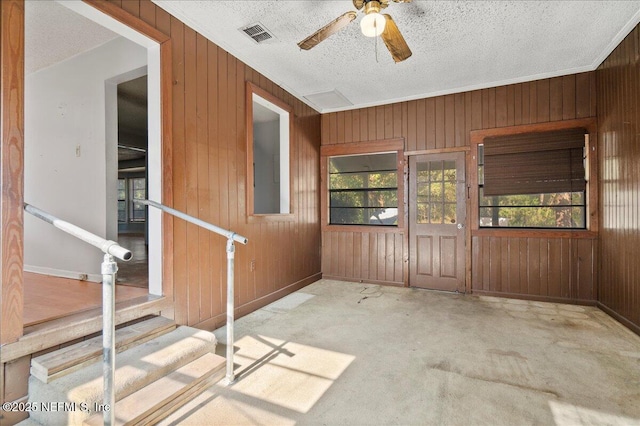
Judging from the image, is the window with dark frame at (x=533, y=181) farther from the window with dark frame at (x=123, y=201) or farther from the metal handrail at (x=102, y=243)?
the window with dark frame at (x=123, y=201)

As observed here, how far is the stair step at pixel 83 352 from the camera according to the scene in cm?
172

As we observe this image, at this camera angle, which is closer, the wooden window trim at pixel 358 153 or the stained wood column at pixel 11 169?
the stained wood column at pixel 11 169

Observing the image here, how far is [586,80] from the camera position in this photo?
394 centimetres

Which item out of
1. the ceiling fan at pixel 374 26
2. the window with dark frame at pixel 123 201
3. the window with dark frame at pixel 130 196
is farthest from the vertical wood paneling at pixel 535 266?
the window with dark frame at pixel 123 201

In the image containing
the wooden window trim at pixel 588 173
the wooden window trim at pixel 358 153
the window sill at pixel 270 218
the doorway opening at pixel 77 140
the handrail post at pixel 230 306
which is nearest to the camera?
the handrail post at pixel 230 306

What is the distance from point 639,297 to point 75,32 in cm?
606

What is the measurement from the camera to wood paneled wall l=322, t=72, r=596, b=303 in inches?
157

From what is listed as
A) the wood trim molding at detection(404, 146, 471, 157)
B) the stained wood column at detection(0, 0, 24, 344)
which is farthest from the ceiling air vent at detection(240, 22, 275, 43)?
the wood trim molding at detection(404, 146, 471, 157)

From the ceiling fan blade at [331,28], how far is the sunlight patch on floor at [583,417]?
2987mm

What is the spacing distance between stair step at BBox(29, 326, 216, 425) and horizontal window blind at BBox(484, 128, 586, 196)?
13.6ft

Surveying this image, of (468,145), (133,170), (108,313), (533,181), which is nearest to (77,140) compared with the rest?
(108,313)

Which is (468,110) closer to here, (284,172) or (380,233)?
(380,233)

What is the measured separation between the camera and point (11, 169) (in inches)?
67.1

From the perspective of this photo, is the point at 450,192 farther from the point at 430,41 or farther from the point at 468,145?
the point at 430,41
